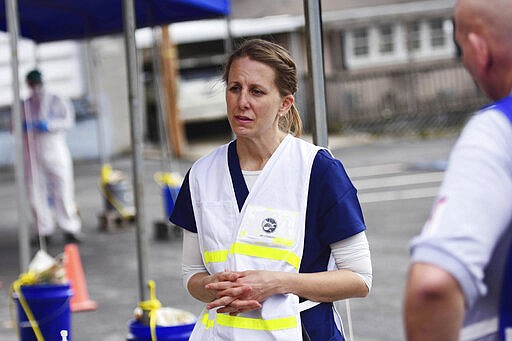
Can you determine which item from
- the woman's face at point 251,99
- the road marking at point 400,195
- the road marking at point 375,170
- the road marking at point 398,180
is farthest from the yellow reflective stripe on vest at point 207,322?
the road marking at point 375,170

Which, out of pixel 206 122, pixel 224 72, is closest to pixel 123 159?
pixel 206 122

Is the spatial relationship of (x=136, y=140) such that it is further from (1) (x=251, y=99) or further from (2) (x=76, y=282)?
(2) (x=76, y=282)

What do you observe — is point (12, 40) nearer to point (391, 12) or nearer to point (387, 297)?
point (387, 297)

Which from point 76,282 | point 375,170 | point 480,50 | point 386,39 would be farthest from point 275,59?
point 386,39

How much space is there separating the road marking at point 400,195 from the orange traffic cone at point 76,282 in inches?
265

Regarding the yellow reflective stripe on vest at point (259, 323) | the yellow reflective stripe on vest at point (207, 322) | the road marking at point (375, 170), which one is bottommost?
the road marking at point (375, 170)

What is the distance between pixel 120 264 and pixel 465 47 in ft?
29.9

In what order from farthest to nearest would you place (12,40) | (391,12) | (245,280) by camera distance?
(391,12)
(12,40)
(245,280)

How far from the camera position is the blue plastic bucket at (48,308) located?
5.75 m

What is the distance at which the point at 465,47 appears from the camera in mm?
1898

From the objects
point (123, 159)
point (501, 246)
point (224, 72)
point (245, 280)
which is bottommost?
point (123, 159)

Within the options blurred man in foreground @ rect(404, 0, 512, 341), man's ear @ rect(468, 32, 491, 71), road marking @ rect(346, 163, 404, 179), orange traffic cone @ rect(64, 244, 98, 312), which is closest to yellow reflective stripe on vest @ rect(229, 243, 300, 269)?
blurred man in foreground @ rect(404, 0, 512, 341)

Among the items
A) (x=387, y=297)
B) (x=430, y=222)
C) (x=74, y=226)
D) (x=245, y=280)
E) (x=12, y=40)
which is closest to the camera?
(x=430, y=222)

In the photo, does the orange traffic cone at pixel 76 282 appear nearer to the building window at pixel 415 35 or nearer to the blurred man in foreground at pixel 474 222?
the blurred man in foreground at pixel 474 222
